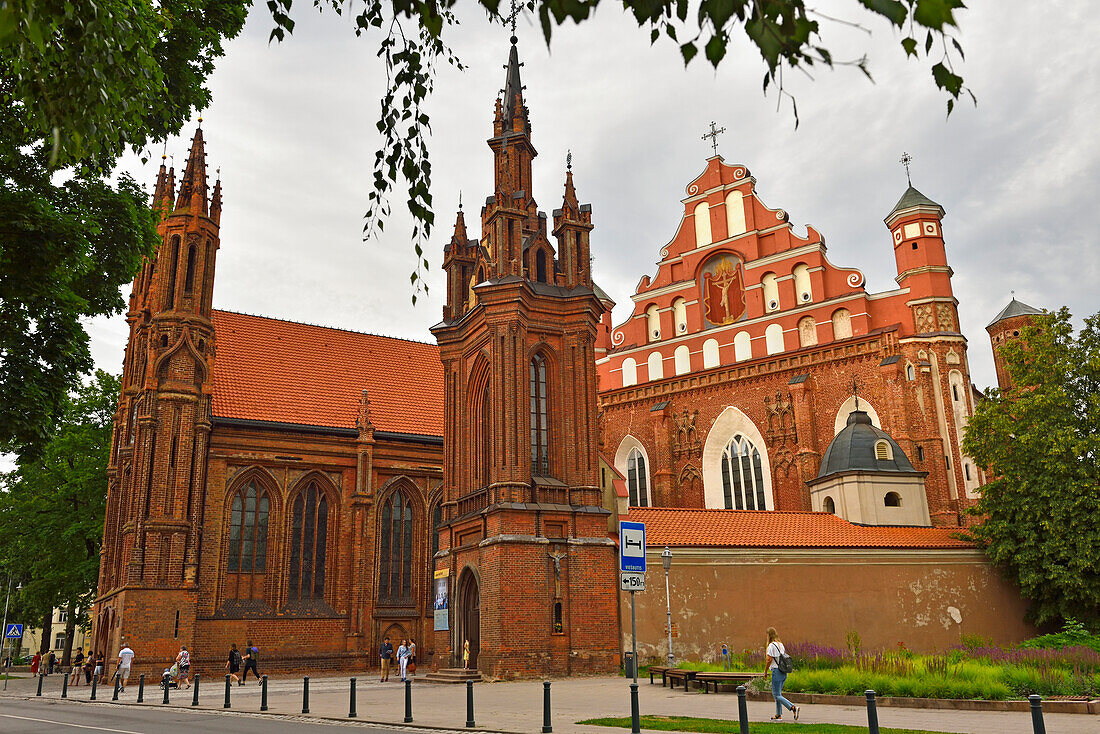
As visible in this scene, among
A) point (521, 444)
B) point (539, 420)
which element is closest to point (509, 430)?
point (521, 444)

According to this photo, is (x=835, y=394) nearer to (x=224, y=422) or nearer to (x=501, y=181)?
(x=501, y=181)

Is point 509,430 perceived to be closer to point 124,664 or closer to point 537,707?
point 537,707

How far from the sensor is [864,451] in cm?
3219

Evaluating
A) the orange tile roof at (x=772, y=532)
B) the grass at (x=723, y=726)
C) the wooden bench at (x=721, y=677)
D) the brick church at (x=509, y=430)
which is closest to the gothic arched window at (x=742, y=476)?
the brick church at (x=509, y=430)

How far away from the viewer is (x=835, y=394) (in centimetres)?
3616

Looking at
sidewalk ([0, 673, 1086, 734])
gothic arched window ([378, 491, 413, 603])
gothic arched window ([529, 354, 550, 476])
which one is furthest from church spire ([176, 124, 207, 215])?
sidewalk ([0, 673, 1086, 734])

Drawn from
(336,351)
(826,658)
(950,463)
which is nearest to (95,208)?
(826,658)

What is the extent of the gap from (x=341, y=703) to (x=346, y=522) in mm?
15695

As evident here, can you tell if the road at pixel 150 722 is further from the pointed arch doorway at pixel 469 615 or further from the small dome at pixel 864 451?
the small dome at pixel 864 451

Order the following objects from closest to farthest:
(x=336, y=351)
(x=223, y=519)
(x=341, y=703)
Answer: (x=341, y=703)
(x=223, y=519)
(x=336, y=351)

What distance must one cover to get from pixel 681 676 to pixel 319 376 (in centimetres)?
2382

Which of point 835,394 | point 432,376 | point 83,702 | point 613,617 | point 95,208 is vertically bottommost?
point 83,702

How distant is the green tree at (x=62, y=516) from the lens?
124 ft

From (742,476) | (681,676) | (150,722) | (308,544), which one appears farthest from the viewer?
(742,476)
